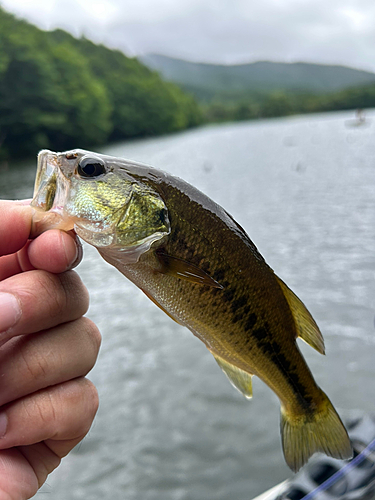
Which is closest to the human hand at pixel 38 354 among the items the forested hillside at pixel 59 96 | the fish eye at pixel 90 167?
the fish eye at pixel 90 167

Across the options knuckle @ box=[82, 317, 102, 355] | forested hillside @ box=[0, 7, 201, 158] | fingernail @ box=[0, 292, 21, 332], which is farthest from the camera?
forested hillside @ box=[0, 7, 201, 158]

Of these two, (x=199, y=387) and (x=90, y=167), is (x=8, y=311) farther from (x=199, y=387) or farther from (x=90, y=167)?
(x=199, y=387)

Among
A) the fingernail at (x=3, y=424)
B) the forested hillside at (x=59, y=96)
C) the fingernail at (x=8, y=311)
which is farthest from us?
the forested hillside at (x=59, y=96)

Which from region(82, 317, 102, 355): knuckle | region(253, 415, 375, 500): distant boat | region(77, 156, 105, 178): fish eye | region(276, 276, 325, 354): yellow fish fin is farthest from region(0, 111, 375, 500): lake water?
region(77, 156, 105, 178): fish eye

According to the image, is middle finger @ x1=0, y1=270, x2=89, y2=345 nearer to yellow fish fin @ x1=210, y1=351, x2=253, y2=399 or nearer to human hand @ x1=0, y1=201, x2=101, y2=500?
human hand @ x1=0, y1=201, x2=101, y2=500

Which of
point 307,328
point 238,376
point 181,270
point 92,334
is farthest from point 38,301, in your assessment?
point 307,328

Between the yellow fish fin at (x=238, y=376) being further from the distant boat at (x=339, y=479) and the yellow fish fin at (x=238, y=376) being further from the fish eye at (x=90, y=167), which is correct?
the distant boat at (x=339, y=479)
